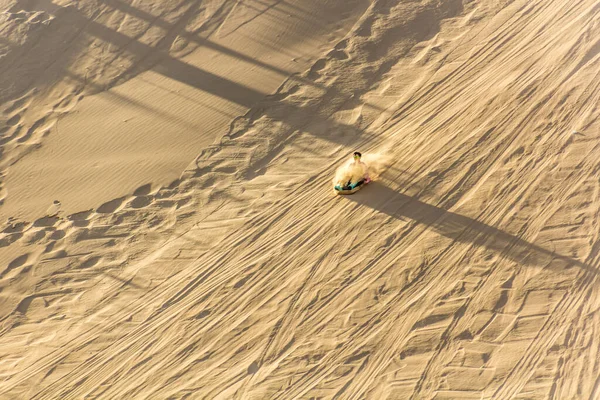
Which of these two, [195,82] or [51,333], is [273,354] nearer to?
[51,333]

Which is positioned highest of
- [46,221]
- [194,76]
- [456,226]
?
[194,76]

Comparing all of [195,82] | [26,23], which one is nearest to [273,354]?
[195,82]

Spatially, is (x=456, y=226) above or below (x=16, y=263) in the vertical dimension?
above

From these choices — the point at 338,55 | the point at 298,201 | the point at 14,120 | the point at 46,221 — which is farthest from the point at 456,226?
the point at 14,120

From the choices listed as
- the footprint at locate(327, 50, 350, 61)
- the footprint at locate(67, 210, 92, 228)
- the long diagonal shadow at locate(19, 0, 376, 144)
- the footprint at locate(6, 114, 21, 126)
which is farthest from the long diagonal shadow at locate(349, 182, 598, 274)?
the footprint at locate(6, 114, 21, 126)

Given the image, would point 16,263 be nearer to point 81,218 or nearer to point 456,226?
point 81,218

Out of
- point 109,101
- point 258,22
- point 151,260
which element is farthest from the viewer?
point 258,22

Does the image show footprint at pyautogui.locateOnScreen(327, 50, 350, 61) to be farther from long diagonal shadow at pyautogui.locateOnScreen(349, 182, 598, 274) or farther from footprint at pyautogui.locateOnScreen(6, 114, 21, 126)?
footprint at pyautogui.locateOnScreen(6, 114, 21, 126)
